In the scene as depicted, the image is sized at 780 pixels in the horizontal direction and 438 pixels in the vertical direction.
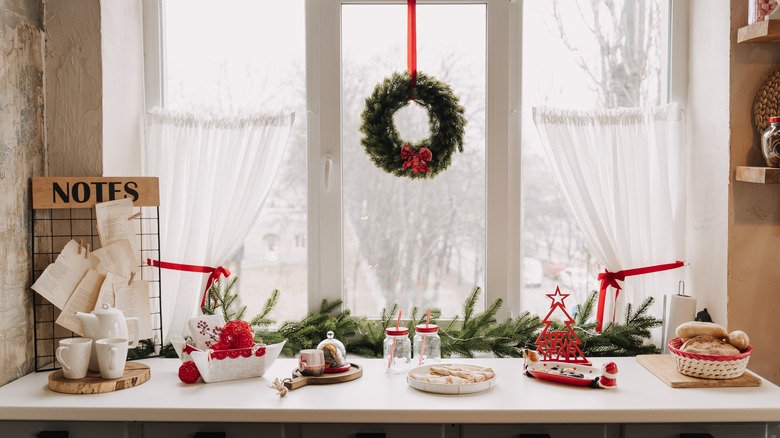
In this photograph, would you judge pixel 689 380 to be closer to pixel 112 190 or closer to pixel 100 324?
pixel 100 324

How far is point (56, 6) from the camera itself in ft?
7.11

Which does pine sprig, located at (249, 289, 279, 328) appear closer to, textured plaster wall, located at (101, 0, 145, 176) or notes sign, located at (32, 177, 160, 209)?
notes sign, located at (32, 177, 160, 209)

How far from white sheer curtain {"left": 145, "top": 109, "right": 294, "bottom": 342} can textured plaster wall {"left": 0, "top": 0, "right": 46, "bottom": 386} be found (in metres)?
0.42

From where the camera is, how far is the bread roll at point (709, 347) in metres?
1.92

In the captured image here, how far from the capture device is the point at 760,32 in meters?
2.03

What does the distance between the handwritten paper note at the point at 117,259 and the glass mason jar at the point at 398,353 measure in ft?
2.83

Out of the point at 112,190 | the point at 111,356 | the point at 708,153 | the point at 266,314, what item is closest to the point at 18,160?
the point at 112,190

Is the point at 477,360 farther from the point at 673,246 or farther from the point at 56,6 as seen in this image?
the point at 56,6

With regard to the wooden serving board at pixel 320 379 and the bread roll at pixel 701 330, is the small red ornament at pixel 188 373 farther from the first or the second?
the bread roll at pixel 701 330

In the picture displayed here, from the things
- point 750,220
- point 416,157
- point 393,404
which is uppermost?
point 416,157

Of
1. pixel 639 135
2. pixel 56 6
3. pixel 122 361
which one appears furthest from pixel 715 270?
pixel 56 6

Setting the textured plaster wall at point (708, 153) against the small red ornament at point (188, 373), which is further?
the textured plaster wall at point (708, 153)

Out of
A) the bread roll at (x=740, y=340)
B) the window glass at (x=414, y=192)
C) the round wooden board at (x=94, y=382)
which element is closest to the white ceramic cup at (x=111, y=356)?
the round wooden board at (x=94, y=382)

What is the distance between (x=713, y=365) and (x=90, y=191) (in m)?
1.94
